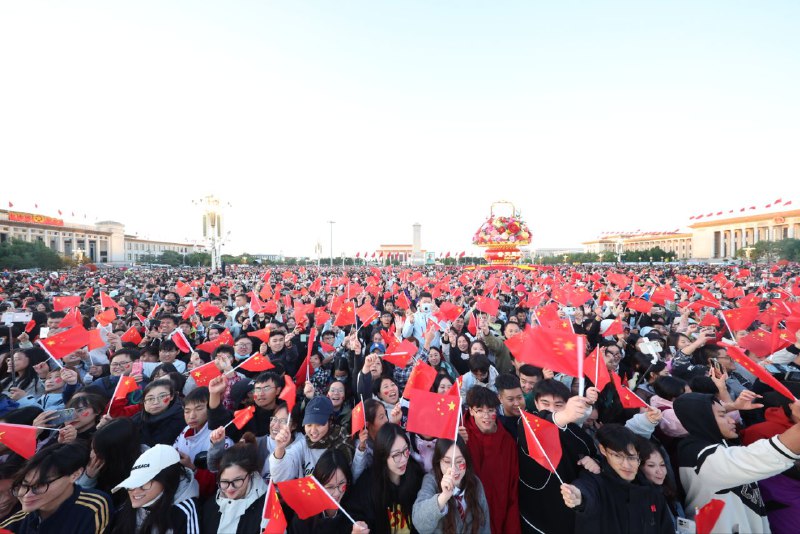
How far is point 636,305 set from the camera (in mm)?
8039

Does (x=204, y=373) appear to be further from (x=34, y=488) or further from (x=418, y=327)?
(x=418, y=327)

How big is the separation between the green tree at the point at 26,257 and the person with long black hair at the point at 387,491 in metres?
46.7

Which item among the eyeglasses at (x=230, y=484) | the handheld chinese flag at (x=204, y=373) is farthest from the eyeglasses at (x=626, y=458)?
the handheld chinese flag at (x=204, y=373)

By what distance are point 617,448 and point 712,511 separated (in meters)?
0.66

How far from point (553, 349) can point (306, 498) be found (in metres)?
2.25

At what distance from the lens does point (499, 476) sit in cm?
291

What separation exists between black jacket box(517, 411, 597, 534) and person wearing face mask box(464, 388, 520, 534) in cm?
10

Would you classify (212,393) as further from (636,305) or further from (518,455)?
(636,305)

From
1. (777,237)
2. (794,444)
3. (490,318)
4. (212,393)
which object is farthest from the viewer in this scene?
(777,237)

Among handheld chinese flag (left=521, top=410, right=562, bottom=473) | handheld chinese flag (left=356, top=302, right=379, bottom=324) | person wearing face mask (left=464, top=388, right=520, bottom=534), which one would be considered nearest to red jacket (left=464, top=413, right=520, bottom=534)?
person wearing face mask (left=464, top=388, right=520, bottom=534)

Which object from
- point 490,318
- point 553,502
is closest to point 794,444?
point 553,502

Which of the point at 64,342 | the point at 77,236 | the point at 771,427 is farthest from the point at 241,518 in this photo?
the point at 77,236

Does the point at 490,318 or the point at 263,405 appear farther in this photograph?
the point at 490,318

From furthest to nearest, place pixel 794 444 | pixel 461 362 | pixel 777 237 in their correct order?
pixel 777 237 → pixel 461 362 → pixel 794 444
